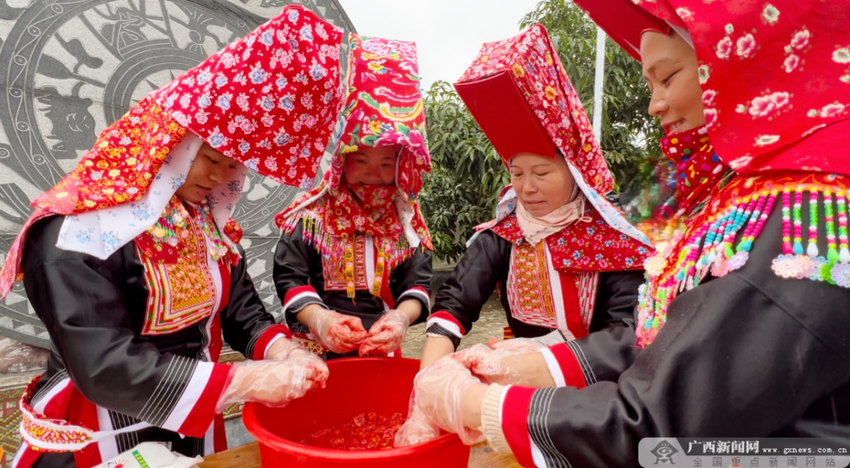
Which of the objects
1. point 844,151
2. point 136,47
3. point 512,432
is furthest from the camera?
point 136,47

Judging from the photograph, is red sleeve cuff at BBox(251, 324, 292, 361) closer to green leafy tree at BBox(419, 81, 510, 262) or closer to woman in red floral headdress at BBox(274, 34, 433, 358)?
woman in red floral headdress at BBox(274, 34, 433, 358)

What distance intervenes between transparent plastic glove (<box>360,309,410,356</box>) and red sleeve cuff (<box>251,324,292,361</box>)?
0.31 metres

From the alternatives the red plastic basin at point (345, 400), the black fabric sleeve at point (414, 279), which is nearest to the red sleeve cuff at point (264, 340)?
the red plastic basin at point (345, 400)

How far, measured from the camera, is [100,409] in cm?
127

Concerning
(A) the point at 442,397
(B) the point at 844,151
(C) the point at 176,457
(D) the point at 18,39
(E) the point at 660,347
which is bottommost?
(C) the point at 176,457

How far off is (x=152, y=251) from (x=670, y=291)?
1274mm

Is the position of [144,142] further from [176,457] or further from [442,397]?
[442,397]

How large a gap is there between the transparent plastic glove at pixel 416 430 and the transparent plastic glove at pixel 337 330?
0.53 meters

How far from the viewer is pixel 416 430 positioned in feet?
4.25

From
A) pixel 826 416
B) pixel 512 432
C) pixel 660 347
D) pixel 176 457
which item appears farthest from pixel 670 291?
pixel 176 457

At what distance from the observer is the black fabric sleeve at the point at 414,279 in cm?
226

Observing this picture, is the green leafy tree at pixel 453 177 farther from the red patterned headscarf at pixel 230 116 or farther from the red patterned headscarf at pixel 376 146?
the red patterned headscarf at pixel 230 116

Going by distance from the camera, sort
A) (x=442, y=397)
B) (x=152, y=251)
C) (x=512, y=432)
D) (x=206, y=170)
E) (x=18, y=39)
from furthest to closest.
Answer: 1. (x=18, y=39)
2. (x=206, y=170)
3. (x=152, y=251)
4. (x=442, y=397)
5. (x=512, y=432)

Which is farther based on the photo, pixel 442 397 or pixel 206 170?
pixel 206 170
